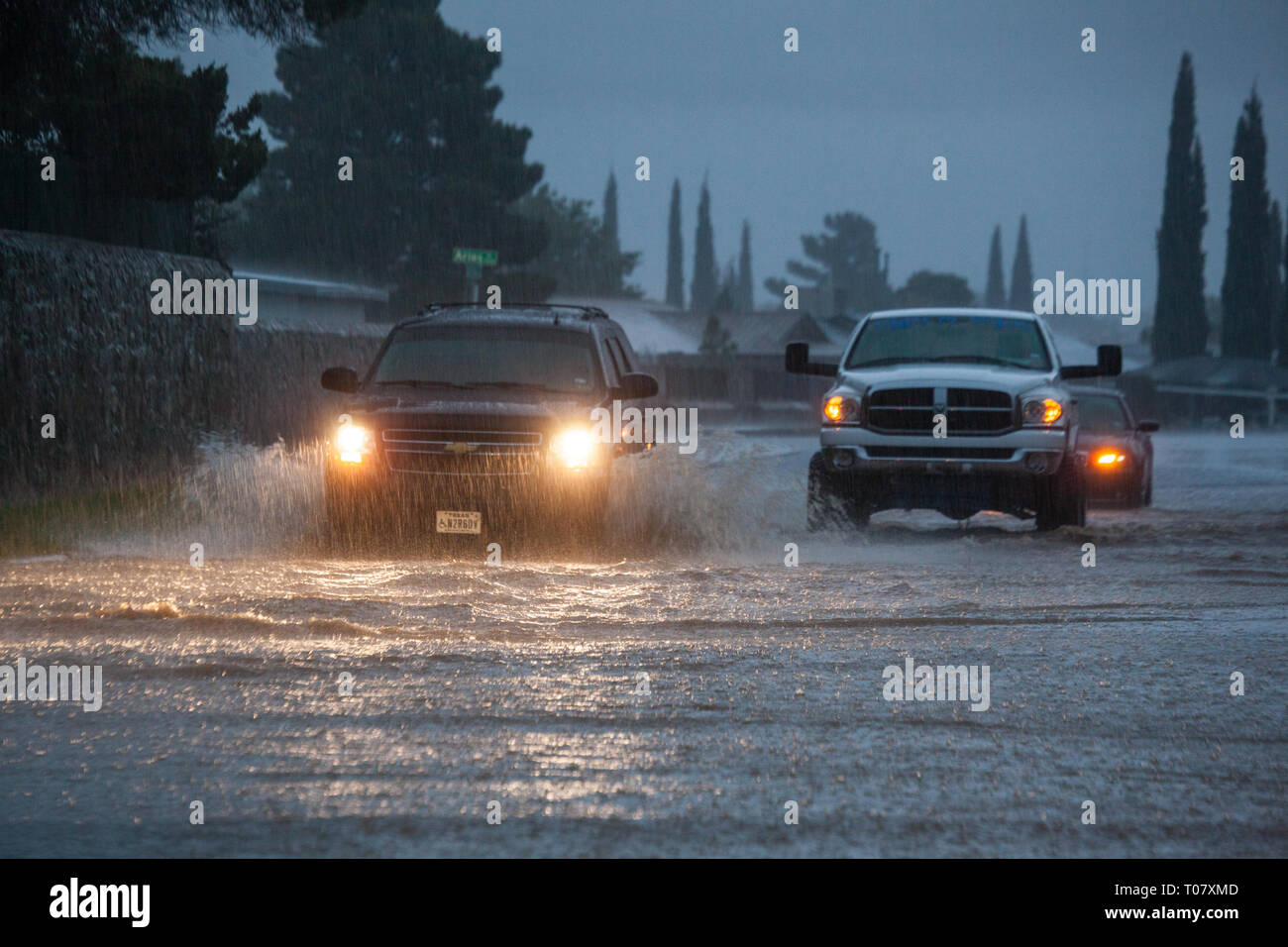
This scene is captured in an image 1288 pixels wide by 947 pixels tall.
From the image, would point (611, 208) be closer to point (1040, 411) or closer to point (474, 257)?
point (474, 257)

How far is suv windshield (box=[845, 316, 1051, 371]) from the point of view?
51.1 ft

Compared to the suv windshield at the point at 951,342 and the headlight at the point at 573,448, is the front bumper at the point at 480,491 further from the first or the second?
the suv windshield at the point at 951,342

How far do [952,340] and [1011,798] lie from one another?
1052 cm

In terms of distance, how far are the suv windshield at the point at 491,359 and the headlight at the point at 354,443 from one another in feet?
2.32

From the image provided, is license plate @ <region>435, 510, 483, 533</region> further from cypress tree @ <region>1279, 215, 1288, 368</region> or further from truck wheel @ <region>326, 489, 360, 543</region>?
cypress tree @ <region>1279, 215, 1288, 368</region>

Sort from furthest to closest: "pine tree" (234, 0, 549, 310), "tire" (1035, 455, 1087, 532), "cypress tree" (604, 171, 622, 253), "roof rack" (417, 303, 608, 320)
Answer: "cypress tree" (604, 171, 622, 253) < "pine tree" (234, 0, 549, 310) < "tire" (1035, 455, 1087, 532) < "roof rack" (417, 303, 608, 320)

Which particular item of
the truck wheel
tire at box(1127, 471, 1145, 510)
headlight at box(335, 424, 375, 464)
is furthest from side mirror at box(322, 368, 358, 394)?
tire at box(1127, 471, 1145, 510)

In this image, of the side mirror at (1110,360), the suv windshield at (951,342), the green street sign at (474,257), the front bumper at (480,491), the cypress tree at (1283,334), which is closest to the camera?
the front bumper at (480,491)

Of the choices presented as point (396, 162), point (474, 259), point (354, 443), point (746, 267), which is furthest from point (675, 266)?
point (354, 443)

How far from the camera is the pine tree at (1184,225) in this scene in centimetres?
7012

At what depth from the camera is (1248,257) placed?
70.2 metres

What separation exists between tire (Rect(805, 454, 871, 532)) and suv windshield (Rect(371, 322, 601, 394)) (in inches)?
107

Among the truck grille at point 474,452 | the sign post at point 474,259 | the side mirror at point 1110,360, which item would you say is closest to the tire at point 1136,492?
the side mirror at point 1110,360
